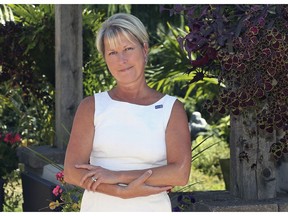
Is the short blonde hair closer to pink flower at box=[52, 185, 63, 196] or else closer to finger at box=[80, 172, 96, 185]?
finger at box=[80, 172, 96, 185]

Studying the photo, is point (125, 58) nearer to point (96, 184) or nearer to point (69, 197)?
point (96, 184)

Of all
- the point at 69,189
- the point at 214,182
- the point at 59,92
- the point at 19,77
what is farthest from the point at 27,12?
the point at 214,182

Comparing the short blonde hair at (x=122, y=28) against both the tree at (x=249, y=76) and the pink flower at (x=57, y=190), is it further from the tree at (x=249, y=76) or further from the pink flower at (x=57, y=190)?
the pink flower at (x=57, y=190)

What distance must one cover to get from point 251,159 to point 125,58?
152cm

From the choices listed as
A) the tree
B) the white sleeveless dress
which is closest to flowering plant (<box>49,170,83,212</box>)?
the tree

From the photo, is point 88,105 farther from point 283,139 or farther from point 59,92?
point 59,92

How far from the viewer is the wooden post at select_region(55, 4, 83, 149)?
7.13 m

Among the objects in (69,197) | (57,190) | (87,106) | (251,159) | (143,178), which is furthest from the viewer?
(57,190)

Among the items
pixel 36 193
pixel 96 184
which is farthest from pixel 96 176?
pixel 36 193

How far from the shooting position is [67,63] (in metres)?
7.19

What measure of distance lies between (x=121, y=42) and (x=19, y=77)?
4.55 m

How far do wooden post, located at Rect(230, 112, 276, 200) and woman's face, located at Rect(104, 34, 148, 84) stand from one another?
130 cm
